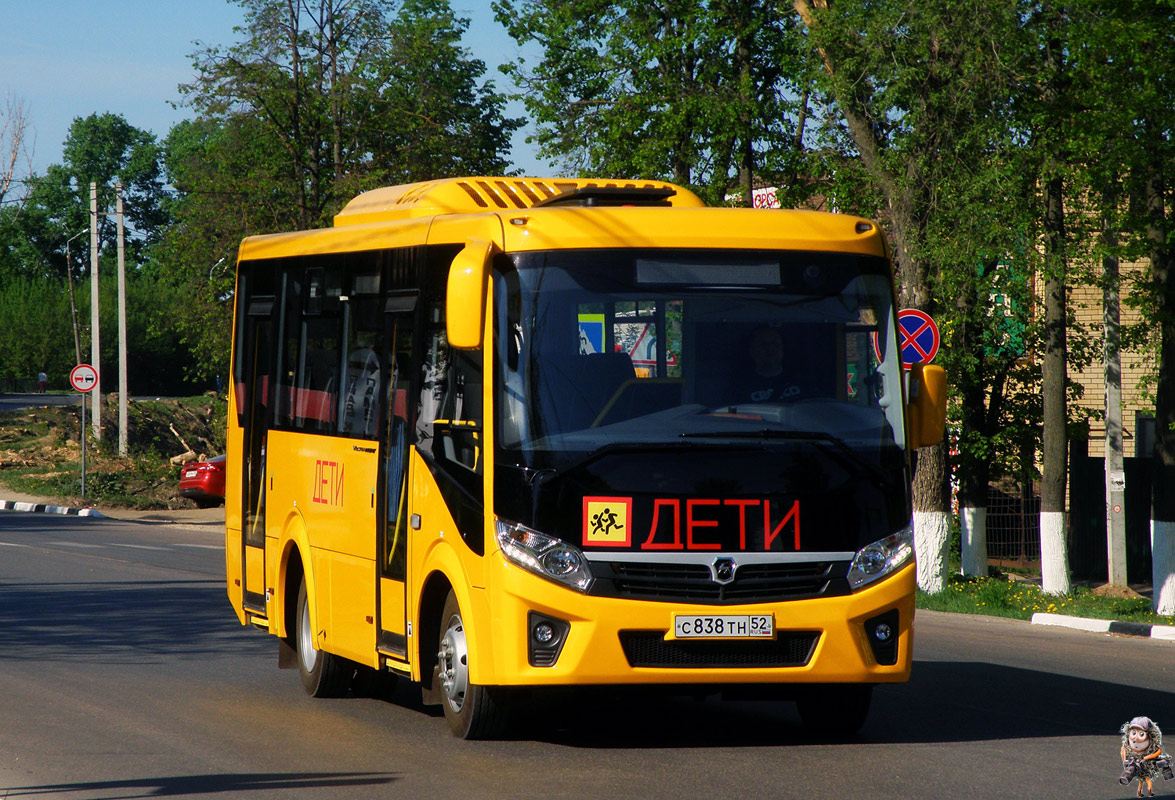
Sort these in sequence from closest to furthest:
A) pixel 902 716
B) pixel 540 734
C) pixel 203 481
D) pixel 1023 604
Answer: pixel 540 734 < pixel 902 716 < pixel 1023 604 < pixel 203 481

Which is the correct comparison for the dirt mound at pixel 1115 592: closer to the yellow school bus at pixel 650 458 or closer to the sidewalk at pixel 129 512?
the yellow school bus at pixel 650 458

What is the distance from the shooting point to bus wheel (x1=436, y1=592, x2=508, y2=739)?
8.34 metres

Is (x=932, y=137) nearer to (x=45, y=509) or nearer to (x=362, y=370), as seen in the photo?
(x=362, y=370)

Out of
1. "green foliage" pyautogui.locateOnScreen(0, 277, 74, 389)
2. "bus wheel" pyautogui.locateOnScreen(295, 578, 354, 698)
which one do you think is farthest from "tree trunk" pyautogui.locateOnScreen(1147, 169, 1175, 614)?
"green foliage" pyautogui.locateOnScreen(0, 277, 74, 389)

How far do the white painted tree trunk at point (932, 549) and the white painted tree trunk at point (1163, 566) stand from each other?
8.27 ft

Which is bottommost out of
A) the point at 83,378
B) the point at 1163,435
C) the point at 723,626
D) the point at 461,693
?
the point at 461,693

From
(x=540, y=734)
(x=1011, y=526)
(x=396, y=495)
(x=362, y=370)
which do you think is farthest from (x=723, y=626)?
(x=1011, y=526)

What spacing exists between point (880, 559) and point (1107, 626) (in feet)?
30.7

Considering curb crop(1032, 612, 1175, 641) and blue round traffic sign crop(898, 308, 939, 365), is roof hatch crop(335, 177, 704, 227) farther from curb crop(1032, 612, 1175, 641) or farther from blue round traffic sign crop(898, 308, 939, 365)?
curb crop(1032, 612, 1175, 641)

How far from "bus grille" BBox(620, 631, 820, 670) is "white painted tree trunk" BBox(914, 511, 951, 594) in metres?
12.6

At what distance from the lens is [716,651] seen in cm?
796

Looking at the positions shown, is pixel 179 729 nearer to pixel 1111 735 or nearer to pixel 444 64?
pixel 1111 735

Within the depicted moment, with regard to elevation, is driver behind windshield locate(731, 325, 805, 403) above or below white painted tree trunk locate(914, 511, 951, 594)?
above

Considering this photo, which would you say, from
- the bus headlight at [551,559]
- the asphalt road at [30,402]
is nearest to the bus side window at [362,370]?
the bus headlight at [551,559]
